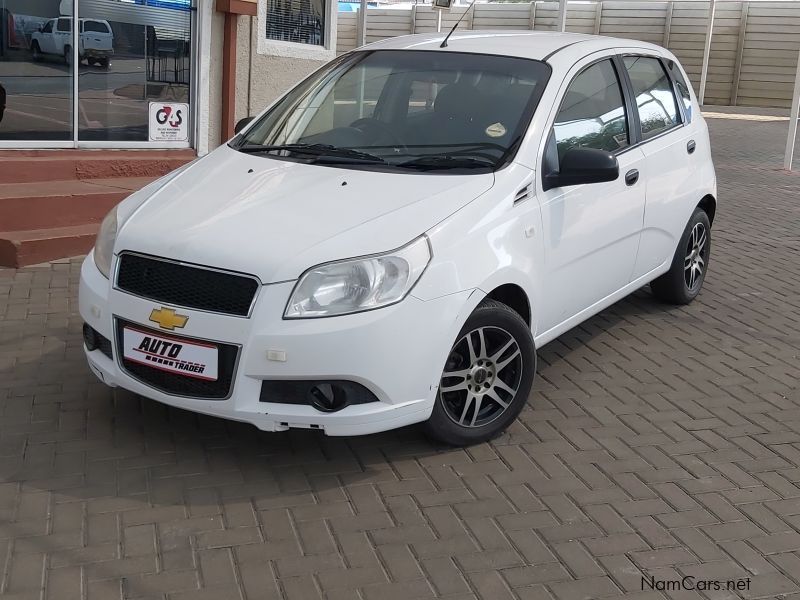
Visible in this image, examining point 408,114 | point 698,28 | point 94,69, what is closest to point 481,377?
point 408,114

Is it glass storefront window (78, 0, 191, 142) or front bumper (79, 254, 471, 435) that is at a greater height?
glass storefront window (78, 0, 191, 142)

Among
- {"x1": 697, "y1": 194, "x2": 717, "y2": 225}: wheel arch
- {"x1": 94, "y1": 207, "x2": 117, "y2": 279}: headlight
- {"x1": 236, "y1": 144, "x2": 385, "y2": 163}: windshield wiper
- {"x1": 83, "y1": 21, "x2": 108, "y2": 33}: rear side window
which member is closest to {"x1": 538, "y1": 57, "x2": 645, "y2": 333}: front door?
{"x1": 236, "y1": 144, "x2": 385, "y2": 163}: windshield wiper

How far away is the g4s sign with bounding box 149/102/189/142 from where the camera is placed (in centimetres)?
902

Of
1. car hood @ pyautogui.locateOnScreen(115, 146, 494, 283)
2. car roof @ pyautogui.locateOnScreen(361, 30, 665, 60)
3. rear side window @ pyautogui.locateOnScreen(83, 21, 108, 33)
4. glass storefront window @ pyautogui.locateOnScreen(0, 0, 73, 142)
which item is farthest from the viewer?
rear side window @ pyautogui.locateOnScreen(83, 21, 108, 33)

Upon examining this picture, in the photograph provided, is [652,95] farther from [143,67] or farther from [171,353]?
[143,67]

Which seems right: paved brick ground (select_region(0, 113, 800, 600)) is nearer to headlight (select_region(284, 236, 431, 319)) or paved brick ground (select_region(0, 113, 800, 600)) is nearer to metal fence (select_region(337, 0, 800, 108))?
headlight (select_region(284, 236, 431, 319))

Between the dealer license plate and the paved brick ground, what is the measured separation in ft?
1.47

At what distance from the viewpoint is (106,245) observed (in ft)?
13.6

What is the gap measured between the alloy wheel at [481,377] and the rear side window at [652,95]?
202cm

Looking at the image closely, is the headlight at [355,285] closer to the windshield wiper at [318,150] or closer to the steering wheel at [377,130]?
the windshield wiper at [318,150]

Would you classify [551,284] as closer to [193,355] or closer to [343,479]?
[343,479]

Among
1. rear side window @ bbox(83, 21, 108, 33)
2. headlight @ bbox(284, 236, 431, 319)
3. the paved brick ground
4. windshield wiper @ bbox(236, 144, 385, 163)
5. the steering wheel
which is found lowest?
the paved brick ground

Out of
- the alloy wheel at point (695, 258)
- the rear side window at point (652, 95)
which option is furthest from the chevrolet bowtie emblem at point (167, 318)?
the alloy wheel at point (695, 258)

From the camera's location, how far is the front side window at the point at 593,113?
4.74 m
